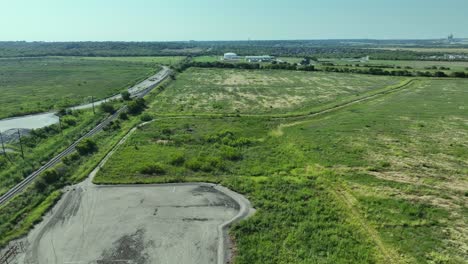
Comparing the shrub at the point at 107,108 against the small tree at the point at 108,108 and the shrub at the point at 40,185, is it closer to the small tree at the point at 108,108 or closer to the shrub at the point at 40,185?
the small tree at the point at 108,108

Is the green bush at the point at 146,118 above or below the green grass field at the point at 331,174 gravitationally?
above

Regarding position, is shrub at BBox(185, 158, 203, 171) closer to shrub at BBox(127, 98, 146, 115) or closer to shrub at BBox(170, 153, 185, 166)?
shrub at BBox(170, 153, 185, 166)

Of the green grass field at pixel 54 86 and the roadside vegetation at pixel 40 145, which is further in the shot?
the green grass field at pixel 54 86

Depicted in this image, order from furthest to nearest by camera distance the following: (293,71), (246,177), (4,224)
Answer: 1. (293,71)
2. (246,177)
3. (4,224)

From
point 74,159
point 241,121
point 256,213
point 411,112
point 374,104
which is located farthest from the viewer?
point 374,104

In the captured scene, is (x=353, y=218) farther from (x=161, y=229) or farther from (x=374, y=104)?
(x=374, y=104)

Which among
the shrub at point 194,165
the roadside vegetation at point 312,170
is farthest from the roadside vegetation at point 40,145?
the shrub at point 194,165

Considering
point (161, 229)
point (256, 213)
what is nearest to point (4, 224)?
point (161, 229)
